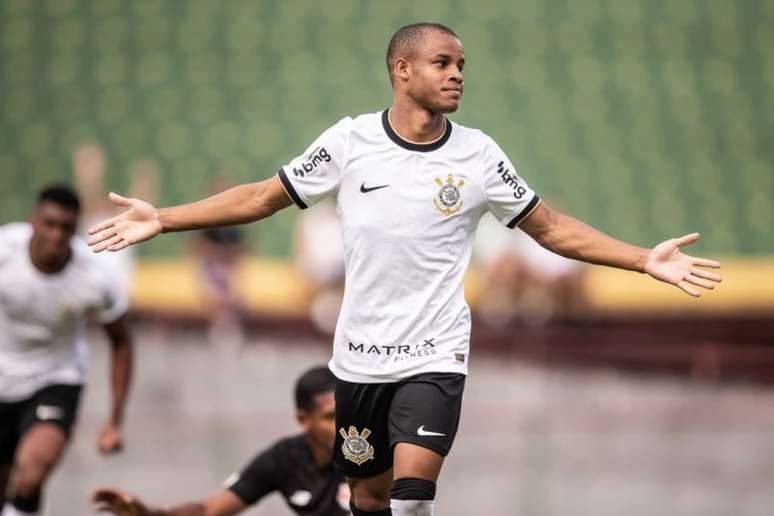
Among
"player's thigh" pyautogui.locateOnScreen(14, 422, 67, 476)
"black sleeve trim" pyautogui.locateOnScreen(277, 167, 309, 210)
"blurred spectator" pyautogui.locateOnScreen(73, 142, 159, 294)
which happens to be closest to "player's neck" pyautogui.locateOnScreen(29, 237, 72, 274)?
"player's thigh" pyautogui.locateOnScreen(14, 422, 67, 476)

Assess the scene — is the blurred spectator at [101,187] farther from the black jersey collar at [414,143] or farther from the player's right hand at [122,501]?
the black jersey collar at [414,143]

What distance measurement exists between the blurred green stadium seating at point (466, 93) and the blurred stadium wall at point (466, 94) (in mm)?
22

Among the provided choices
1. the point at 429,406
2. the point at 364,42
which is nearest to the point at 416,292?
the point at 429,406

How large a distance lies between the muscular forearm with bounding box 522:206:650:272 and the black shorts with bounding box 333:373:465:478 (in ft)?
2.36

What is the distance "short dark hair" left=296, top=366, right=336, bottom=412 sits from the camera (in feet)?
24.2

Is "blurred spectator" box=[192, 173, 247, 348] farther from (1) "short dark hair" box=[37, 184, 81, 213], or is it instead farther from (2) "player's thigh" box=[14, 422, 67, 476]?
(1) "short dark hair" box=[37, 184, 81, 213]

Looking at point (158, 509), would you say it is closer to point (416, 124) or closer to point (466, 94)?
point (416, 124)

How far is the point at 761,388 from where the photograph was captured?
17281 millimetres

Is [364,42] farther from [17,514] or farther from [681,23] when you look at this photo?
[17,514]

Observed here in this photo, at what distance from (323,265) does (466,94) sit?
5.00m

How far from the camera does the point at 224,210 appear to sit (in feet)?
20.7

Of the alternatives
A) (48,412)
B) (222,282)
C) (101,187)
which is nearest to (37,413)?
(48,412)

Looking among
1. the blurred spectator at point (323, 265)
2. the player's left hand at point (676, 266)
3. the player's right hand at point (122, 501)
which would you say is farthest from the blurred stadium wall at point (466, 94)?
the player's left hand at point (676, 266)

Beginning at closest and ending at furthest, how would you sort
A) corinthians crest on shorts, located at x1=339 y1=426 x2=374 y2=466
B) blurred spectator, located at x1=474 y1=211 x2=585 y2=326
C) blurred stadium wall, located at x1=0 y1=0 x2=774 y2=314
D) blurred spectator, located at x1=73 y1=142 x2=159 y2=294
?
1. corinthians crest on shorts, located at x1=339 y1=426 x2=374 y2=466
2. blurred spectator, located at x1=73 y1=142 x2=159 y2=294
3. blurred spectator, located at x1=474 y1=211 x2=585 y2=326
4. blurred stadium wall, located at x1=0 y1=0 x2=774 y2=314
